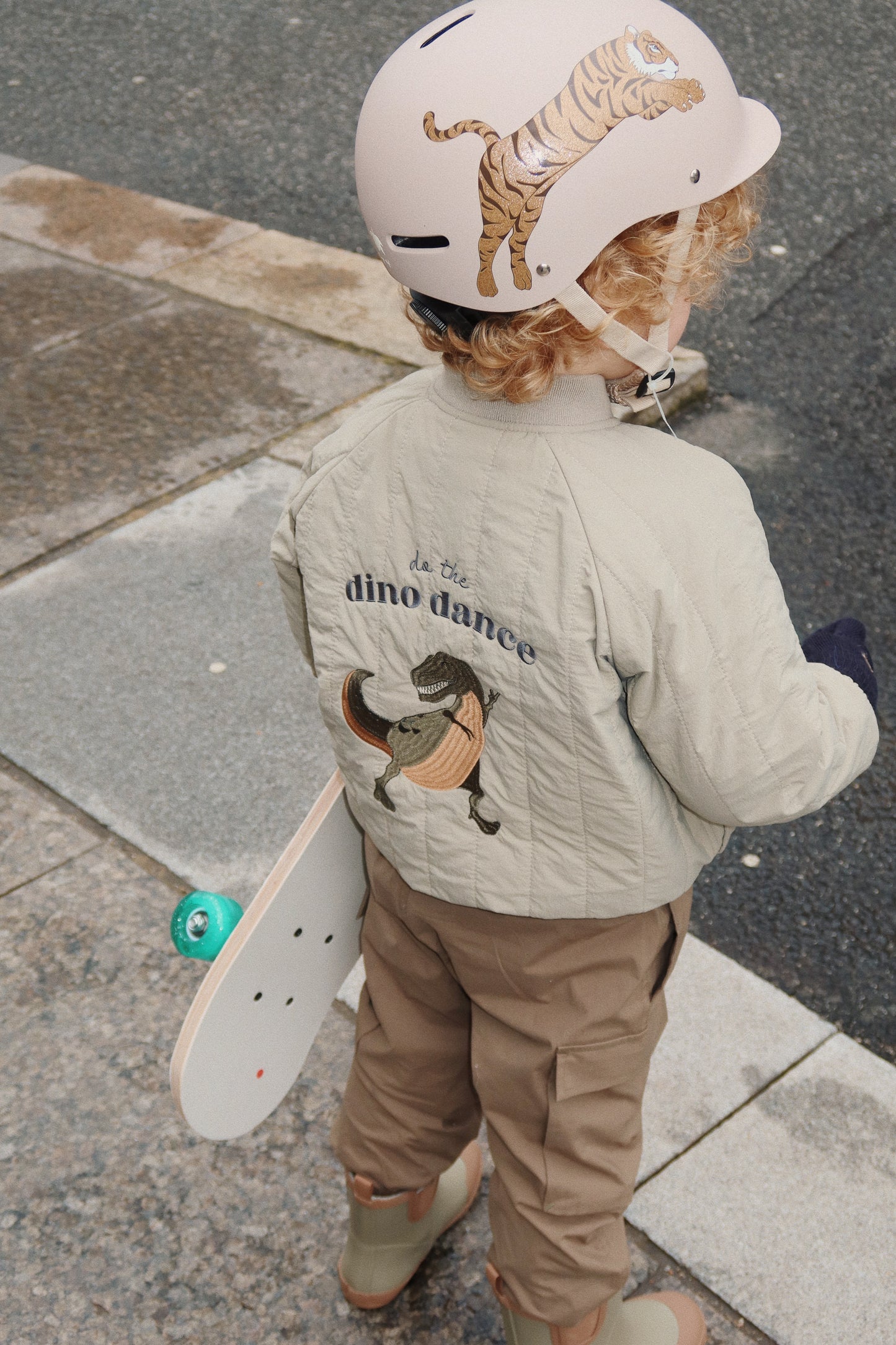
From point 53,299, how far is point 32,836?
292 cm

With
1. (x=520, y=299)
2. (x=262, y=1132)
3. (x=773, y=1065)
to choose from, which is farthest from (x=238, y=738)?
(x=520, y=299)

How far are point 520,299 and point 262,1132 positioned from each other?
1.64 m

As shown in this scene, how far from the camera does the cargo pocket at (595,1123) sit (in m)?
1.75

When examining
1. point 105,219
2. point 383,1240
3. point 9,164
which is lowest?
point 9,164

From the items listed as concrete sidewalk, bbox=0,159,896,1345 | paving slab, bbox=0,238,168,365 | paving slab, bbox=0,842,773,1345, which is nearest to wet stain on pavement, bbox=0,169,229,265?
paving slab, bbox=0,238,168,365

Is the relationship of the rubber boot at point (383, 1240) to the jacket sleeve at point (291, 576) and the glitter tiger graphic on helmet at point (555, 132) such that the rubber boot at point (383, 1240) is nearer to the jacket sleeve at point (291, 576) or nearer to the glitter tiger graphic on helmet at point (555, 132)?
the jacket sleeve at point (291, 576)

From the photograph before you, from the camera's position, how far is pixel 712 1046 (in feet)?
8.66

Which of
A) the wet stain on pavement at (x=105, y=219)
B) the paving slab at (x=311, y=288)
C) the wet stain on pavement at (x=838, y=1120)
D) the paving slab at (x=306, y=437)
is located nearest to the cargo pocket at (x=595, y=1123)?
the wet stain on pavement at (x=838, y=1120)

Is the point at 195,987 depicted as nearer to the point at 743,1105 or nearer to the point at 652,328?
the point at 743,1105

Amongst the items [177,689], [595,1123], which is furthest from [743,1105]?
[177,689]

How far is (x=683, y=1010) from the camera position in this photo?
271 cm

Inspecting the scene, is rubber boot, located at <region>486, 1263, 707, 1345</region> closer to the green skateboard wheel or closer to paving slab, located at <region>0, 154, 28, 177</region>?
the green skateboard wheel

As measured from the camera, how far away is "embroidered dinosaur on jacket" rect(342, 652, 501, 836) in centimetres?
164

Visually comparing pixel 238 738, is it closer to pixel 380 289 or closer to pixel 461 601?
pixel 461 601
